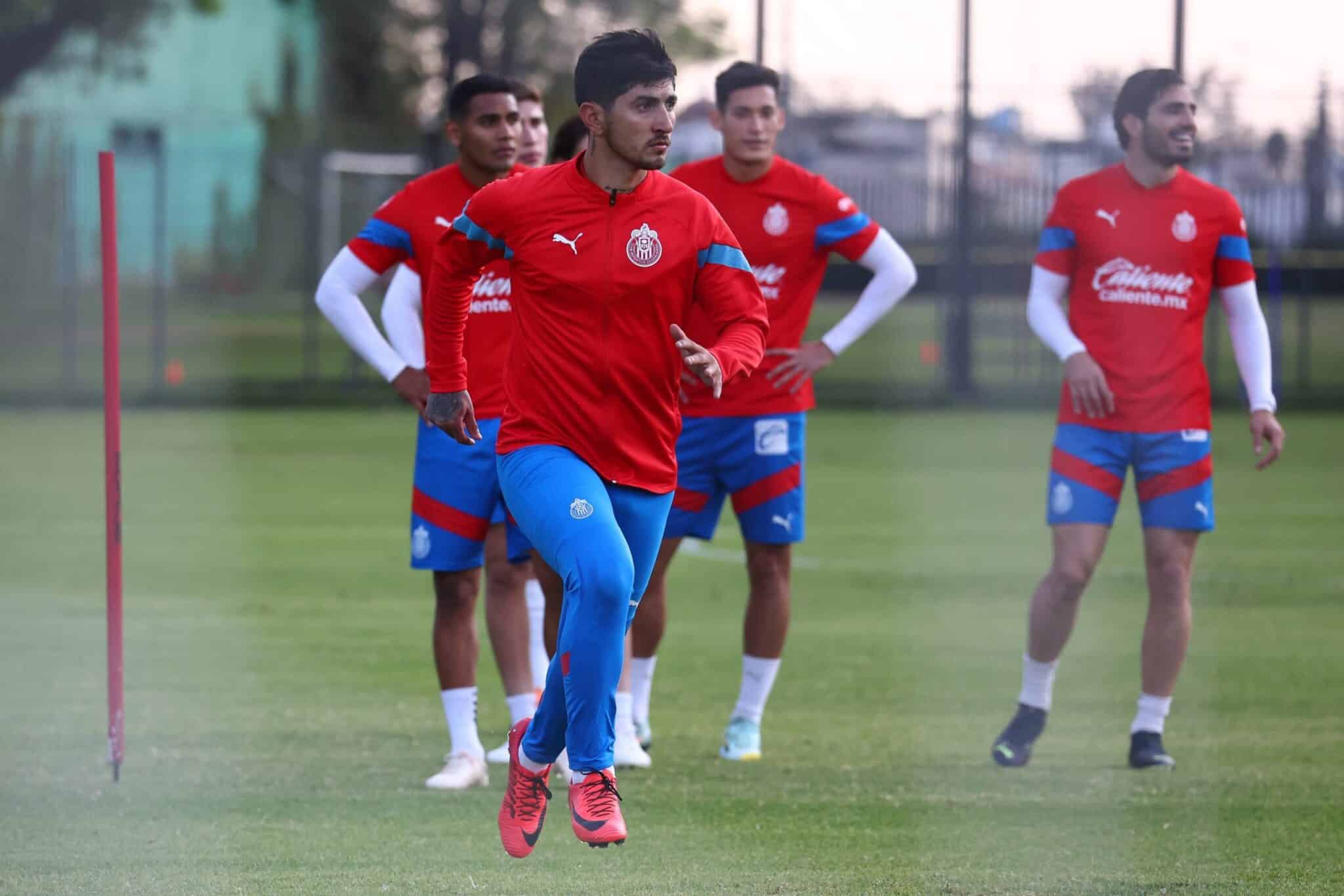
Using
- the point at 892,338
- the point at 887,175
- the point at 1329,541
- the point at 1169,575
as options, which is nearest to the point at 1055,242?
the point at 1169,575

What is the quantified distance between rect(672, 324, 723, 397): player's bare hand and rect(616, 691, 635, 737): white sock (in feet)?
7.27

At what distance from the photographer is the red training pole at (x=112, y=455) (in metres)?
6.14

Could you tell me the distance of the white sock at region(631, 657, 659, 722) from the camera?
7145 millimetres

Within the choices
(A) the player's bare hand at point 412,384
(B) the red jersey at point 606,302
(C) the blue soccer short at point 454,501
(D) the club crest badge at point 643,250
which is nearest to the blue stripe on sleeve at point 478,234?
(B) the red jersey at point 606,302

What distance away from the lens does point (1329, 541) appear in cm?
1260

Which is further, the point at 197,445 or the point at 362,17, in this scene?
the point at 362,17

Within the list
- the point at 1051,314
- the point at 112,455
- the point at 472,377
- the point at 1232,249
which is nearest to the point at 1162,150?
the point at 1232,249

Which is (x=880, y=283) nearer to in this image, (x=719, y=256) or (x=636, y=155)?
(x=719, y=256)

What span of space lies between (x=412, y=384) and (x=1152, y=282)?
2481 millimetres

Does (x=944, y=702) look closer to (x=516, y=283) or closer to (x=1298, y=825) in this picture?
(x=1298, y=825)

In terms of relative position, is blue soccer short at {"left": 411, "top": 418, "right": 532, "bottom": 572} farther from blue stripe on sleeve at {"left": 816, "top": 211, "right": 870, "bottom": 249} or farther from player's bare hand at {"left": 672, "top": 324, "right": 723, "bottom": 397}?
player's bare hand at {"left": 672, "top": 324, "right": 723, "bottom": 397}

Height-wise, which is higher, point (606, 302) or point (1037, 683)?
point (606, 302)

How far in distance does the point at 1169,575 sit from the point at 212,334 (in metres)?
29.4

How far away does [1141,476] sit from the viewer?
6.77 m
